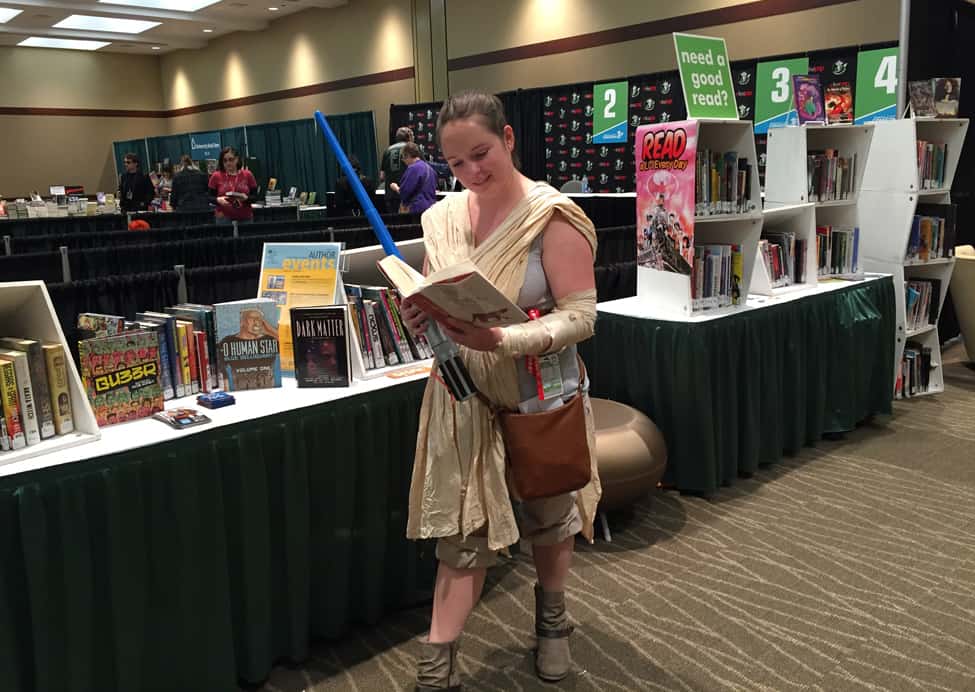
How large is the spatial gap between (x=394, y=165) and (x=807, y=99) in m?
5.00

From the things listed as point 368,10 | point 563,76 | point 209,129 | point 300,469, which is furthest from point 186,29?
point 300,469

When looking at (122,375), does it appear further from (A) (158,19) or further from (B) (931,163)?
(A) (158,19)

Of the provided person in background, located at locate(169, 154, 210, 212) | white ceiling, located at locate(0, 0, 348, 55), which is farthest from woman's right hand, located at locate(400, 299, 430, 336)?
white ceiling, located at locate(0, 0, 348, 55)

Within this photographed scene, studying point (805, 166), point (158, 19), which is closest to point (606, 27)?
point (805, 166)

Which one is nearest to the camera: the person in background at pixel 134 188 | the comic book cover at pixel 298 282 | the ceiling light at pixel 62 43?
the comic book cover at pixel 298 282

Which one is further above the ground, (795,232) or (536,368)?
(795,232)

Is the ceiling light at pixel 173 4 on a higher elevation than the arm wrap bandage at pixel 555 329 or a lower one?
higher

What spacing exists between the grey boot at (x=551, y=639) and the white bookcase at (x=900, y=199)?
125 inches

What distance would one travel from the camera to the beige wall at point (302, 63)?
12789 millimetres

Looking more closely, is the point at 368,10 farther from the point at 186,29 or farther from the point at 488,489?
the point at 488,489

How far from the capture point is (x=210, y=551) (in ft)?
6.83

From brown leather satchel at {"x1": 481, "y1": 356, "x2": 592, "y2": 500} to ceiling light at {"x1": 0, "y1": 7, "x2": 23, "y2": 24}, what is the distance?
1414 centimetres

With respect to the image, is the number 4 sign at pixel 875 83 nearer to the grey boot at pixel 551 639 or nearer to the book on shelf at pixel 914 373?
the book on shelf at pixel 914 373

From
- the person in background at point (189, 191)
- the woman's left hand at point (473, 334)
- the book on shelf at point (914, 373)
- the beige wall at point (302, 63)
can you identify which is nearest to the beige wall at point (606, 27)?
the beige wall at point (302, 63)
